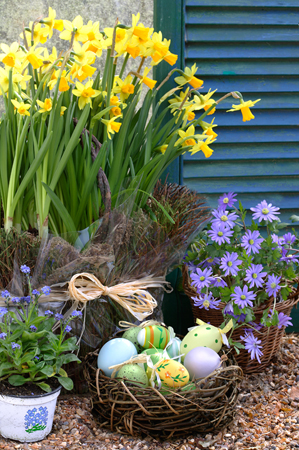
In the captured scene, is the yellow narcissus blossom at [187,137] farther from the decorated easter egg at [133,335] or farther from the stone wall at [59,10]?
the stone wall at [59,10]

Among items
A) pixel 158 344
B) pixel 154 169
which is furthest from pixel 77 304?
pixel 154 169

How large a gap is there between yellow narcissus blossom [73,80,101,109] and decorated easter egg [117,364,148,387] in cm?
79

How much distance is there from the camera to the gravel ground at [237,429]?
1.18m

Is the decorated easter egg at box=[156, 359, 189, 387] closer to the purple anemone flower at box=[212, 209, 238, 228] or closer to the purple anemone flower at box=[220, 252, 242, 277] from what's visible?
the purple anemone flower at box=[220, 252, 242, 277]

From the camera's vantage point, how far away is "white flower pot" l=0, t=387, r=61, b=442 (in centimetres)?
113

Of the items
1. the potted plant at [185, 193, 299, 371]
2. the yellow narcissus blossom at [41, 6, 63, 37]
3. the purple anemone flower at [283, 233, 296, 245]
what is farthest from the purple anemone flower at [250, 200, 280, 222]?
the yellow narcissus blossom at [41, 6, 63, 37]

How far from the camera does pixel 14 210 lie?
4.61 ft

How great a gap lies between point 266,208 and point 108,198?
0.62m

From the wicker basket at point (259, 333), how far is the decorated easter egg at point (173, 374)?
0.42 metres

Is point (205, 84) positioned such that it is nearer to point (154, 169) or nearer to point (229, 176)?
point (229, 176)

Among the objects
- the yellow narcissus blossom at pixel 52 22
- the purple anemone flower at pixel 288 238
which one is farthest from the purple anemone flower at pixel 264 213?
the yellow narcissus blossom at pixel 52 22

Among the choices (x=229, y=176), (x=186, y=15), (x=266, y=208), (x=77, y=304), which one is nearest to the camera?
(x=77, y=304)

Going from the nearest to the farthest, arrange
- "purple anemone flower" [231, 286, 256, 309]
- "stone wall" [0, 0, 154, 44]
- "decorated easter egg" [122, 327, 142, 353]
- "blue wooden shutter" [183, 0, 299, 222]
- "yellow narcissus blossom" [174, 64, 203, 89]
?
"decorated easter egg" [122, 327, 142, 353] < "purple anemone flower" [231, 286, 256, 309] < "yellow narcissus blossom" [174, 64, 203, 89] < "blue wooden shutter" [183, 0, 299, 222] < "stone wall" [0, 0, 154, 44]

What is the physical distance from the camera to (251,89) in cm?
190
